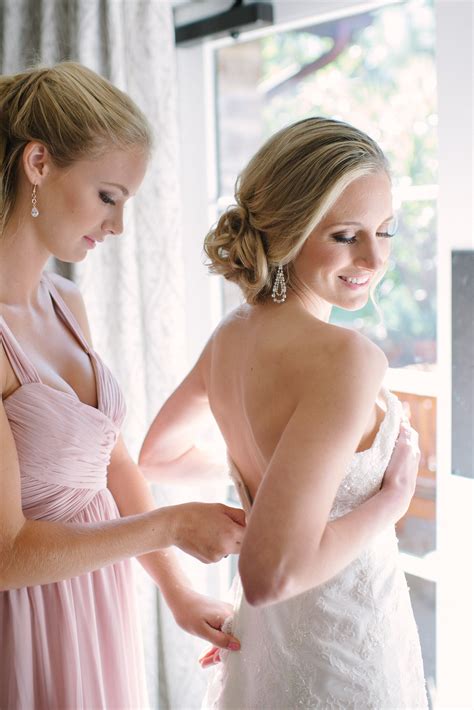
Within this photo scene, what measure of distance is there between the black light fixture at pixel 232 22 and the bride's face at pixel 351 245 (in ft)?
3.12

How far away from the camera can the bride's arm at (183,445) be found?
1552 millimetres

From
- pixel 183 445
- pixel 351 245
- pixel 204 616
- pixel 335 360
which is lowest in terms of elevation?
pixel 204 616

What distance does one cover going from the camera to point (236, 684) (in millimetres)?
1358

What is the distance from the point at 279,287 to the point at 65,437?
51 centimetres

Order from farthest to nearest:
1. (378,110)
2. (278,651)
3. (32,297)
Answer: (378,110), (32,297), (278,651)

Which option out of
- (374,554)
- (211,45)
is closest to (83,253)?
(374,554)

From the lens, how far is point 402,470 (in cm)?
129

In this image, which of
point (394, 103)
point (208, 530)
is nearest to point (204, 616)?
point (208, 530)

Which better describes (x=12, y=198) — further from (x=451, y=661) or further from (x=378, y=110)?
(x=451, y=661)

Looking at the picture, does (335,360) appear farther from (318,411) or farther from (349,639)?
(349,639)

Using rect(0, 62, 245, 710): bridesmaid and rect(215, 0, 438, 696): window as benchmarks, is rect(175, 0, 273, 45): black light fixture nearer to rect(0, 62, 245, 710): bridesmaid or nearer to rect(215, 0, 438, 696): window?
rect(215, 0, 438, 696): window

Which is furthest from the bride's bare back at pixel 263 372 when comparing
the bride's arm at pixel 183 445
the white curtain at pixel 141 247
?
the white curtain at pixel 141 247

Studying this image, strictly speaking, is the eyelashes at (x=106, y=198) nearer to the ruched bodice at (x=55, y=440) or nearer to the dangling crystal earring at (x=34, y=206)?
the dangling crystal earring at (x=34, y=206)

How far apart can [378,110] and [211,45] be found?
66 cm
